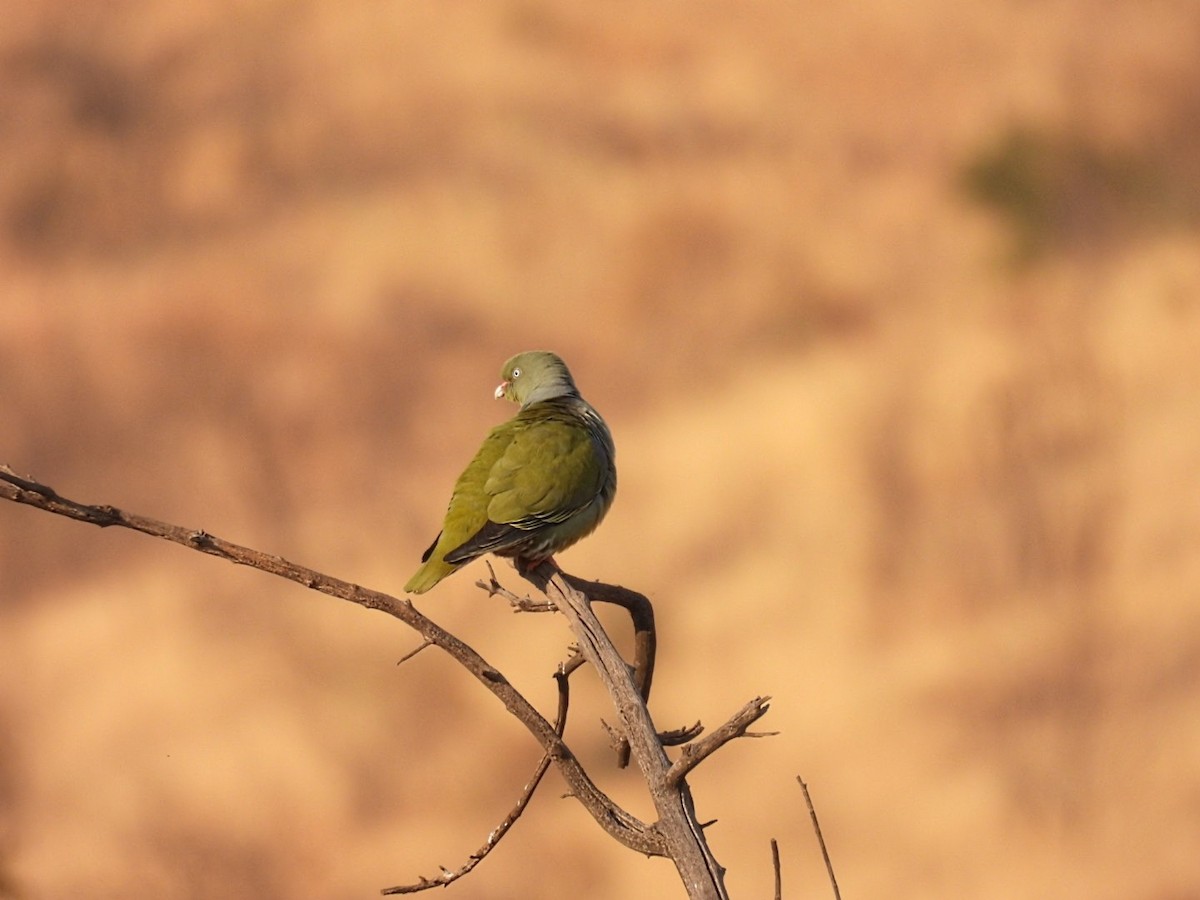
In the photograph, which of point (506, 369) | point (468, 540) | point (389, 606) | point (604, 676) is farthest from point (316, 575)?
point (506, 369)

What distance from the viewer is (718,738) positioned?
152cm

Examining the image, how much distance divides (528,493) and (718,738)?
118 cm

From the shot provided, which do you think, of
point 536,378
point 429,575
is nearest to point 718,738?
point 429,575

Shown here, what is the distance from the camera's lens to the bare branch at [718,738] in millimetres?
1459

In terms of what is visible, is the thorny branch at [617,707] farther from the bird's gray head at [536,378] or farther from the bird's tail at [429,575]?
the bird's gray head at [536,378]

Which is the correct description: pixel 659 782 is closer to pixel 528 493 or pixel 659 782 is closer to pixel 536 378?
pixel 528 493

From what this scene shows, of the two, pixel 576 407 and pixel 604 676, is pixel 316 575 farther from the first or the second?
pixel 576 407

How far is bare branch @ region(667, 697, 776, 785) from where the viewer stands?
146cm

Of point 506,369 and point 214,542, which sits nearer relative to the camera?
point 214,542

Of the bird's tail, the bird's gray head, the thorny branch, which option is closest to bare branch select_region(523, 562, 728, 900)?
the thorny branch

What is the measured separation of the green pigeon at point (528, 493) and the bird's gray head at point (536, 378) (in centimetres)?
21

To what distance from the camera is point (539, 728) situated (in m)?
1.70

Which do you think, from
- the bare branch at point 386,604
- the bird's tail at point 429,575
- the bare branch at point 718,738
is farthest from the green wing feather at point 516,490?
the bare branch at point 718,738

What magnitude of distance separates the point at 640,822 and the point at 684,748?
0.17 meters
